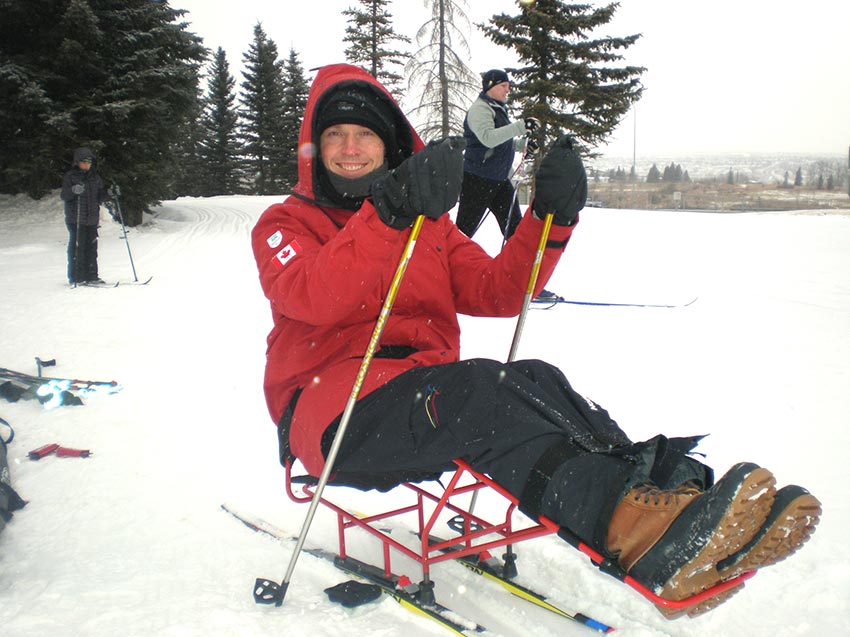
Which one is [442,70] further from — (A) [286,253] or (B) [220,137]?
(B) [220,137]

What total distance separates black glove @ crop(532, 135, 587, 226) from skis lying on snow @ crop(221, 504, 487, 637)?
4.72 ft

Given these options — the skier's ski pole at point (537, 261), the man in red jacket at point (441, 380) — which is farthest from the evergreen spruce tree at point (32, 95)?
the skier's ski pole at point (537, 261)

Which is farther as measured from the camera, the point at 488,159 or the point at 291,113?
the point at 291,113

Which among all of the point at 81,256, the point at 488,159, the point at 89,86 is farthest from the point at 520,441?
the point at 89,86

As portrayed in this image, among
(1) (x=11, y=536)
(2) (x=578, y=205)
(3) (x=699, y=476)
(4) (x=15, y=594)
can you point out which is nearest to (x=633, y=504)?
(3) (x=699, y=476)

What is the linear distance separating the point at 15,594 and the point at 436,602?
1499 mm

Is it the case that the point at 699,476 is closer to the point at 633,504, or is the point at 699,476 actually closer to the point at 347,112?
the point at 633,504

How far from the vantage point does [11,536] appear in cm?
274

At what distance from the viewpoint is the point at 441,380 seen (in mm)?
1865

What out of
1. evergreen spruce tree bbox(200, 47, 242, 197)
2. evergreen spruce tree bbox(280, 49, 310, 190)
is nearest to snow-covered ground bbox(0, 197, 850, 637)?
evergreen spruce tree bbox(280, 49, 310, 190)

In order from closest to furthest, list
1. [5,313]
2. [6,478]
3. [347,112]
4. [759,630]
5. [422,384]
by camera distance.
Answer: [422,384], [759,630], [347,112], [6,478], [5,313]

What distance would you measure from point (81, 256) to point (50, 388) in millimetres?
5327

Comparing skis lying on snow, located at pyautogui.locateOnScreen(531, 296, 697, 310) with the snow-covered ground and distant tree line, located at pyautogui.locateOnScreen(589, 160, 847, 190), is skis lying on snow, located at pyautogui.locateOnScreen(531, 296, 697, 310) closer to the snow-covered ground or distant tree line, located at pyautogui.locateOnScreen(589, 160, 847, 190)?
the snow-covered ground

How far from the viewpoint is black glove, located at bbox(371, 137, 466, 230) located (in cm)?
186
